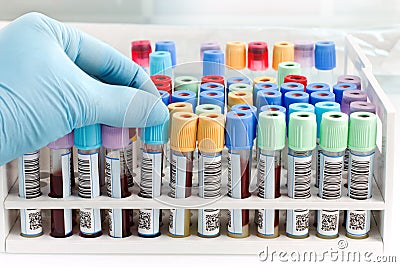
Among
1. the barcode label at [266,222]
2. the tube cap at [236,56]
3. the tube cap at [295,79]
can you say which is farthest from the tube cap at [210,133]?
the tube cap at [236,56]

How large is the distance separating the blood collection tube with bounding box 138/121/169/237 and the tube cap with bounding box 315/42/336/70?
393mm

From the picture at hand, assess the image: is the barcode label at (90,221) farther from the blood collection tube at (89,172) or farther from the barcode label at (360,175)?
the barcode label at (360,175)

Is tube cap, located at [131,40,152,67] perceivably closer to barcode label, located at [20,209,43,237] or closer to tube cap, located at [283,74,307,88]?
tube cap, located at [283,74,307,88]

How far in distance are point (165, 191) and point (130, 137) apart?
81mm

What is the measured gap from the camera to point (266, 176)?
1.05 metres

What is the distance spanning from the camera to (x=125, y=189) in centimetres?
107

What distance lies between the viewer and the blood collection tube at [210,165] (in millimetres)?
1031

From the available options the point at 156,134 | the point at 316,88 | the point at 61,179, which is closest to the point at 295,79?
the point at 316,88

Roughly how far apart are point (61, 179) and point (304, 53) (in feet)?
1.61

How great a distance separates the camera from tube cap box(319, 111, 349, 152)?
103 cm

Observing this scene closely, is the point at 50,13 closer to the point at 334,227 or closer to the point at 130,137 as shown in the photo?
the point at 130,137

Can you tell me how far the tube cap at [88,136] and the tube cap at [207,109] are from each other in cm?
13

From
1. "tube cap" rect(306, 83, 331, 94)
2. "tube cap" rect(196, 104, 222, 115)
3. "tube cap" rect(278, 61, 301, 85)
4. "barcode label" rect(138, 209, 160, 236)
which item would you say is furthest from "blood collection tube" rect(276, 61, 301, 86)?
"barcode label" rect(138, 209, 160, 236)

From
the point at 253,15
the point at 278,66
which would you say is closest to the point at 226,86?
the point at 278,66
